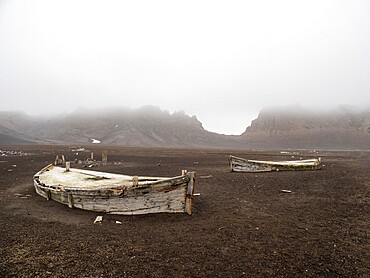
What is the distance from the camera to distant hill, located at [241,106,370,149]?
156 meters

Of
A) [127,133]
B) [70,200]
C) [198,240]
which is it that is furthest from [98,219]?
[127,133]

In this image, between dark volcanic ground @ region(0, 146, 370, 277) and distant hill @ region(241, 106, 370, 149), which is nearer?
dark volcanic ground @ region(0, 146, 370, 277)

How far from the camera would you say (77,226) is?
353 inches

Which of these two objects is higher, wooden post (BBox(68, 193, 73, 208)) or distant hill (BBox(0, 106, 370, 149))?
distant hill (BBox(0, 106, 370, 149))

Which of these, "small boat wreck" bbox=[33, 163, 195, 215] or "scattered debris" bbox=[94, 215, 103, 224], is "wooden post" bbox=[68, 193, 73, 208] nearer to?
"small boat wreck" bbox=[33, 163, 195, 215]

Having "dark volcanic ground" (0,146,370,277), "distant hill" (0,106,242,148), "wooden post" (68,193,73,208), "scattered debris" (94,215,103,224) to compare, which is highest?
"distant hill" (0,106,242,148)

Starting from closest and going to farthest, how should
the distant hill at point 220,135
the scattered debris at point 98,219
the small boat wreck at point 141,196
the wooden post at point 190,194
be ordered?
the scattered debris at point 98,219
the small boat wreck at point 141,196
the wooden post at point 190,194
the distant hill at point 220,135

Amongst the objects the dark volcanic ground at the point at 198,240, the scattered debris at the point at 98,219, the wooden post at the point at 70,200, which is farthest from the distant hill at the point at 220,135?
the scattered debris at the point at 98,219

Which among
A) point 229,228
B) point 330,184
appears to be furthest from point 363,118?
point 229,228

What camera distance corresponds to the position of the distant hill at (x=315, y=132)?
512 feet

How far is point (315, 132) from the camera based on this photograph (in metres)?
173

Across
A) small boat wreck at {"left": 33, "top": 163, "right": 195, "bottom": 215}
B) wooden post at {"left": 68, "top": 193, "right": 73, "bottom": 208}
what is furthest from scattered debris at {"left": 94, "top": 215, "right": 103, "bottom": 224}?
wooden post at {"left": 68, "top": 193, "right": 73, "bottom": 208}

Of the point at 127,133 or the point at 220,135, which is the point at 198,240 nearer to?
the point at 127,133

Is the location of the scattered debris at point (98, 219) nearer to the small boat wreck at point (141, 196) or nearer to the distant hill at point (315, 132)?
the small boat wreck at point (141, 196)
